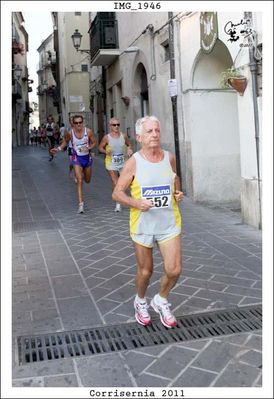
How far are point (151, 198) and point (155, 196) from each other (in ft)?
0.11

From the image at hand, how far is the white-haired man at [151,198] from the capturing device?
3.52 meters

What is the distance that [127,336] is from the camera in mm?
3670

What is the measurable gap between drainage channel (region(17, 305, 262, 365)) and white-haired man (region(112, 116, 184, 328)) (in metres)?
0.38

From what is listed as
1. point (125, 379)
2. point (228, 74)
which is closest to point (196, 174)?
point (228, 74)

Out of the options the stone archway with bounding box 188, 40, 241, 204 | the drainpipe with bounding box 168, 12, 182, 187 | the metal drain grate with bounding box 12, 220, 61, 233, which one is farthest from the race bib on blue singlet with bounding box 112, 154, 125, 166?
the drainpipe with bounding box 168, 12, 182, 187

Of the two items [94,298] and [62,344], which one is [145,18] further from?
[62,344]

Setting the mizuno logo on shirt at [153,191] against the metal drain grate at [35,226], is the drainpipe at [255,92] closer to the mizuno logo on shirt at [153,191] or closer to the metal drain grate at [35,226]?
the metal drain grate at [35,226]

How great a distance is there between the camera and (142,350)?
11.2 ft

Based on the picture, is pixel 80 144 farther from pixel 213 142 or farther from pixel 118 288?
pixel 118 288

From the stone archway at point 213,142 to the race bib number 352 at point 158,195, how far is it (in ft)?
19.8

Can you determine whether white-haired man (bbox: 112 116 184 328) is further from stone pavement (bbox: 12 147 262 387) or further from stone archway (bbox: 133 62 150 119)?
stone archway (bbox: 133 62 150 119)

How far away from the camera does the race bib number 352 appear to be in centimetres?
352

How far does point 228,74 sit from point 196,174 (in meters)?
2.79
